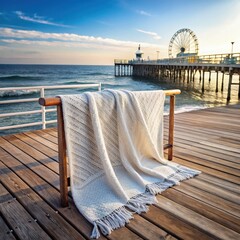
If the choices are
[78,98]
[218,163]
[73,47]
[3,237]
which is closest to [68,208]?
[3,237]

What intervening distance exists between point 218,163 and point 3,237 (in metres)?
1.77

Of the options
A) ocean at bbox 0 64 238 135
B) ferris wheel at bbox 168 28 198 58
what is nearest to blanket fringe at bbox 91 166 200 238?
ocean at bbox 0 64 238 135

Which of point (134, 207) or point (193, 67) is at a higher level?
point (193, 67)

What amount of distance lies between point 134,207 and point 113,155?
42 centimetres

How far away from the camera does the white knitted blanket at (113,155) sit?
1482 mm

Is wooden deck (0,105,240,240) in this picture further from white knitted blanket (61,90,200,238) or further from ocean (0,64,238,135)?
ocean (0,64,238,135)

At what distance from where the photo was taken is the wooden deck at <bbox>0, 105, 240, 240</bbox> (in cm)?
130

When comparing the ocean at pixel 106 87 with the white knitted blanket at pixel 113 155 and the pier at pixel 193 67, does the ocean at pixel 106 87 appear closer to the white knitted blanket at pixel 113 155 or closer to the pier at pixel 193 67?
the pier at pixel 193 67

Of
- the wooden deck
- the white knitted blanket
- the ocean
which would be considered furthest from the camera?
the ocean

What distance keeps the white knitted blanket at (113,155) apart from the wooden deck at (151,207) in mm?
82

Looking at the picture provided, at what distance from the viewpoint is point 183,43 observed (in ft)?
115

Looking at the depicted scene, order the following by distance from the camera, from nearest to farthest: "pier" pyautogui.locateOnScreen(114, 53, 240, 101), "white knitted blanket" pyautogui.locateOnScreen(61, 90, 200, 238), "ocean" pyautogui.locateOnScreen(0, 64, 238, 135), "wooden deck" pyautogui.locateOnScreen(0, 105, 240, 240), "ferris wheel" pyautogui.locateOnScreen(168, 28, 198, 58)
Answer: "wooden deck" pyautogui.locateOnScreen(0, 105, 240, 240) → "white knitted blanket" pyautogui.locateOnScreen(61, 90, 200, 238) → "ocean" pyautogui.locateOnScreen(0, 64, 238, 135) → "pier" pyautogui.locateOnScreen(114, 53, 240, 101) → "ferris wheel" pyautogui.locateOnScreen(168, 28, 198, 58)

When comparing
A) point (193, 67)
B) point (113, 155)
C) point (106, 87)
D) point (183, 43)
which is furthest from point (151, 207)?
point (183, 43)

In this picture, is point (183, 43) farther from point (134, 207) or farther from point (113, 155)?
point (134, 207)
